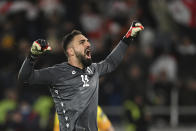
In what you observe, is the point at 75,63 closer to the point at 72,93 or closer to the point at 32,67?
the point at 72,93

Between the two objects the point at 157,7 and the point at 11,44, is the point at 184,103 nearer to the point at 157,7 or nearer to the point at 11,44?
the point at 157,7

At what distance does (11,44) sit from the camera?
12.9 m

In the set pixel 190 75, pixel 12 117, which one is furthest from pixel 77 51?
pixel 190 75

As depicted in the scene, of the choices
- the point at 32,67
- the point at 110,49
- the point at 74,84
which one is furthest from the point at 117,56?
the point at 110,49

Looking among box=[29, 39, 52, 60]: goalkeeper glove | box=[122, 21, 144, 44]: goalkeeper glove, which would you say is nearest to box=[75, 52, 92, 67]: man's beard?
box=[29, 39, 52, 60]: goalkeeper glove

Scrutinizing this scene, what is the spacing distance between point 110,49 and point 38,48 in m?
6.92

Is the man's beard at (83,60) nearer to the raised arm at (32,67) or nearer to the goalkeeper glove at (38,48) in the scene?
the raised arm at (32,67)

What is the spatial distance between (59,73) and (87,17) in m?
7.57

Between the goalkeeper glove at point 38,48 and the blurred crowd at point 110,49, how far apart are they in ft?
15.9

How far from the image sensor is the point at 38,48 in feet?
18.2

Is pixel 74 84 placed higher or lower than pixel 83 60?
lower

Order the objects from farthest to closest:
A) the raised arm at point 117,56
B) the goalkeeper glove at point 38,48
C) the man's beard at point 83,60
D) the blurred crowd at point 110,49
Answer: the blurred crowd at point 110,49 → the raised arm at point 117,56 → the man's beard at point 83,60 → the goalkeeper glove at point 38,48

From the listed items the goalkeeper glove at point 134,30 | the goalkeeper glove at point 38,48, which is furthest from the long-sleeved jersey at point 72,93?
the goalkeeper glove at point 134,30

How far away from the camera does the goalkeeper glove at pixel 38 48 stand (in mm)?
5562
